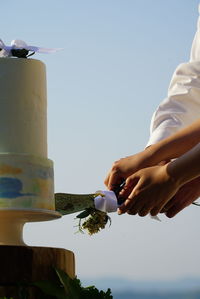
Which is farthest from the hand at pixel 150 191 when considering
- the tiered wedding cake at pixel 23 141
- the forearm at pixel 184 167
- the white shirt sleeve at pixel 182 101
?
the white shirt sleeve at pixel 182 101

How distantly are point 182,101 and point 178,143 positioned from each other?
0.29 m

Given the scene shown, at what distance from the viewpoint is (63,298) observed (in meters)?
1.88

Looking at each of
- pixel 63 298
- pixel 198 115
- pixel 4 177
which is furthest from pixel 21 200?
pixel 198 115

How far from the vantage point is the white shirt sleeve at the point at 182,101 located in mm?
2631

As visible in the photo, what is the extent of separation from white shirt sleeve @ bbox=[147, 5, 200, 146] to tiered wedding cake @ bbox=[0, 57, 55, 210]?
28.1 inches

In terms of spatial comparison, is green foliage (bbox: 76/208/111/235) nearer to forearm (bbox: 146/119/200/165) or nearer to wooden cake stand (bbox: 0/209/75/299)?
wooden cake stand (bbox: 0/209/75/299)

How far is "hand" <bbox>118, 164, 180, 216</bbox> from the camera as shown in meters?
2.15

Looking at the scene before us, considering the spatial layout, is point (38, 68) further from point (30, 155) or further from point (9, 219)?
point (9, 219)

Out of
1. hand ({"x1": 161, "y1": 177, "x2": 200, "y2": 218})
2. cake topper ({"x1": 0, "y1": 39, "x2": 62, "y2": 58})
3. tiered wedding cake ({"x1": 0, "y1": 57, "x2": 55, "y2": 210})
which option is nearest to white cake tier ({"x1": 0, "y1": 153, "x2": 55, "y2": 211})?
tiered wedding cake ({"x1": 0, "y1": 57, "x2": 55, "y2": 210})

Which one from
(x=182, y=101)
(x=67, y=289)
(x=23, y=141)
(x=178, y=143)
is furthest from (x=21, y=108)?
(x=182, y=101)

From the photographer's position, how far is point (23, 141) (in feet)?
6.36

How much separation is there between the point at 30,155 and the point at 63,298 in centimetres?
35

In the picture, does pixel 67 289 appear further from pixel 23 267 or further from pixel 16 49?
pixel 16 49

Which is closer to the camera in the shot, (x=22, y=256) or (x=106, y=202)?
(x=22, y=256)
